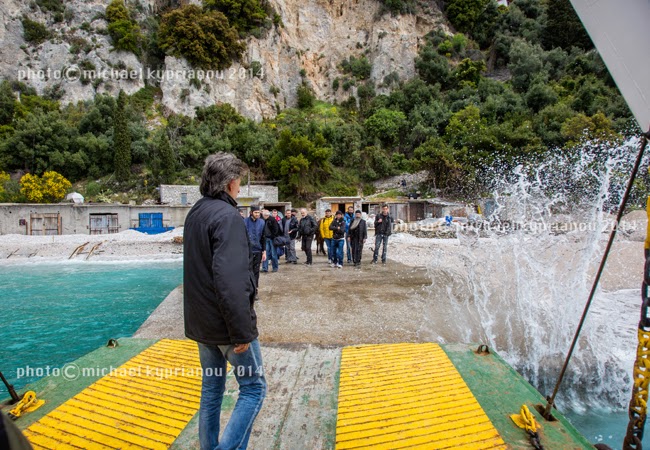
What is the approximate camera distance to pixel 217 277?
6.59 feet

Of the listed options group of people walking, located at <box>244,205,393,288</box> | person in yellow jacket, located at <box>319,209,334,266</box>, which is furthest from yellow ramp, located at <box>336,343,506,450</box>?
person in yellow jacket, located at <box>319,209,334,266</box>

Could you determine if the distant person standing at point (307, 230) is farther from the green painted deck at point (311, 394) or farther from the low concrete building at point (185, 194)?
the low concrete building at point (185, 194)

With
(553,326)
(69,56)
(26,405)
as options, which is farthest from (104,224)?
(69,56)

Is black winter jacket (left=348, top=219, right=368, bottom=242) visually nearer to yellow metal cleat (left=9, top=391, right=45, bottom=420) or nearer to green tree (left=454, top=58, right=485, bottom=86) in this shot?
yellow metal cleat (left=9, top=391, right=45, bottom=420)

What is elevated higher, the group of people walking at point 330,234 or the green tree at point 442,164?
the green tree at point 442,164

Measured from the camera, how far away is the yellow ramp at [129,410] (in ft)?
8.31

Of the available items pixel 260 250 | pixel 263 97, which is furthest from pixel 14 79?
pixel 260 250

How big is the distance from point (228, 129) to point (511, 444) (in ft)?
136

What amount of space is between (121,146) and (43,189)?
9508mm

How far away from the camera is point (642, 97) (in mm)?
1846

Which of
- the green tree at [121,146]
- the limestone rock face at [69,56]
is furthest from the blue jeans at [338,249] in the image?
the limestone rock face at [69,56]

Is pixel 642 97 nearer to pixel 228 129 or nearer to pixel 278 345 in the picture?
pixel 278 345

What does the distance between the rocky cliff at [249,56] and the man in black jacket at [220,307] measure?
45.6 m

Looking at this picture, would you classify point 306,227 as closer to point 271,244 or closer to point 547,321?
point 271,244
